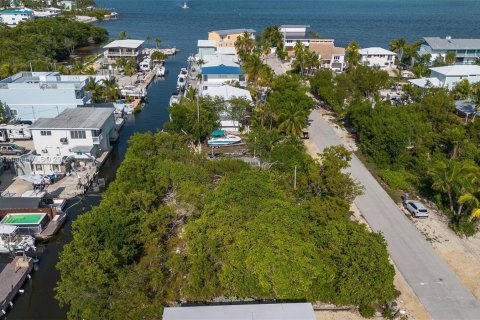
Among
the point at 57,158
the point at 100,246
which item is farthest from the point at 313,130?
the point at 100,246

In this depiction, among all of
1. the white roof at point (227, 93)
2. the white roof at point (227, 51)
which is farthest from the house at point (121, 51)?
the white roof at point (227, 93)

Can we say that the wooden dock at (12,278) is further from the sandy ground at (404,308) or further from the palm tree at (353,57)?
the palm tree at (353,57)

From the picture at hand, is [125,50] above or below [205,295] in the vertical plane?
above

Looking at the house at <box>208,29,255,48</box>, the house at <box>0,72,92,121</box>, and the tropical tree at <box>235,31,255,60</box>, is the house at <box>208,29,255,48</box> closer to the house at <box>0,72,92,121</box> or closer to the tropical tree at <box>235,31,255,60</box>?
the tropical tree at <box>235,31,255,60</box>

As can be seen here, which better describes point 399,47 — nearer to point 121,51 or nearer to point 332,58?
point 332,58

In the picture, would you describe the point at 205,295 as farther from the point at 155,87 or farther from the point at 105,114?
the point at 155,87

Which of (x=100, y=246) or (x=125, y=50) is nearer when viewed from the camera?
(x=100, y=246)
